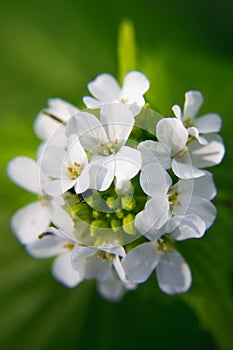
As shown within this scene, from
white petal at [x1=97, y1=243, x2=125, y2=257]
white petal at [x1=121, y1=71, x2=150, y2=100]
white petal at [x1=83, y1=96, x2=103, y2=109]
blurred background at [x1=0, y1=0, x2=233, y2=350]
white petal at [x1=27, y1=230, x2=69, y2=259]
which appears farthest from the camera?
blurred background at [x1=0, y1=0, x2=233, y2=350]

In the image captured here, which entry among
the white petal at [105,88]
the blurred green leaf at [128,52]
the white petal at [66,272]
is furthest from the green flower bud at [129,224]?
the blurred green leaf at [128,52]

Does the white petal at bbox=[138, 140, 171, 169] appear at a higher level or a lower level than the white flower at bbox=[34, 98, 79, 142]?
lower

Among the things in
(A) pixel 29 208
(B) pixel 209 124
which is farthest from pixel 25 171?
(B) pixel 209 124

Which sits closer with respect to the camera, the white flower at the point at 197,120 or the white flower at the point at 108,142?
the white flower at the point at 108,142

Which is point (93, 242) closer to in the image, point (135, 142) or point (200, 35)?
point (135, 142)

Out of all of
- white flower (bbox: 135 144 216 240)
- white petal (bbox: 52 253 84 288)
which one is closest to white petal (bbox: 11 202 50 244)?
white petal (bbox: 52 253 84 288)

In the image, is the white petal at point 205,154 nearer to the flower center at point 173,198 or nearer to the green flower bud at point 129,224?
the flower center at point 173,198

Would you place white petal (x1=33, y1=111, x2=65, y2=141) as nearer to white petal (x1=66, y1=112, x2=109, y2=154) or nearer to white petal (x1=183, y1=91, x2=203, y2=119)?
white petal (x1=66, y1=112, x2=109, y2=154)

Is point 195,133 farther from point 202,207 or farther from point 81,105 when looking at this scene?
point 81,105
